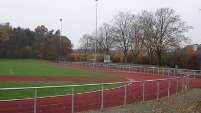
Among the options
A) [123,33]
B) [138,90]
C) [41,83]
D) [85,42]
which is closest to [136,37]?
[123,33]

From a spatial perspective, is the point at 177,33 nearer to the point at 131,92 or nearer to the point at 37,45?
the point at 131,92

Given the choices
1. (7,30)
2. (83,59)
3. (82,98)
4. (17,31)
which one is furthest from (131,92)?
(17,31)

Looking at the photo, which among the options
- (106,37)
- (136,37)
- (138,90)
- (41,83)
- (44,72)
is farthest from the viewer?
(106,37)

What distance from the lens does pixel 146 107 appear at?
1202 cm

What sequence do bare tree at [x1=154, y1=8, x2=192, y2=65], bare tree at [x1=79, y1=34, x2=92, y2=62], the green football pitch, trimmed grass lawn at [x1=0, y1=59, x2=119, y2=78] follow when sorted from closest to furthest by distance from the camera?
1. the green football pitch
2. trimmed grass lawn at [x1=0, y1=59, x2=119, y2=78]
3. bare tree at [x1=154, y1=8, x2=192, y2=65]
4. bare tree at [x1=79, y1=34, x2=92, y2=62]

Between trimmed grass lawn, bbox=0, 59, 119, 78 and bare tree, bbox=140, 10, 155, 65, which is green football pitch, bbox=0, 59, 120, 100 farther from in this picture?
bare tree, bbox=140, 10, 155, 65

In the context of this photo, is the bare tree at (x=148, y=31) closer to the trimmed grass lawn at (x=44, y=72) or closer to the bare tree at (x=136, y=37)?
the bare tree at (x=136, y=37)

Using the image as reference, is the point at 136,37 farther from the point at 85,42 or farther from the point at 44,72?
the point at 85,42

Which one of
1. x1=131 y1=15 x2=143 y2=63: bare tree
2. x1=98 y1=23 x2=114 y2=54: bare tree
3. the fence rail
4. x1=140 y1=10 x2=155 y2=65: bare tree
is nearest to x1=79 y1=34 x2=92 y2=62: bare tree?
x1=98 y1=23 x2=114 y2=54: bare tree

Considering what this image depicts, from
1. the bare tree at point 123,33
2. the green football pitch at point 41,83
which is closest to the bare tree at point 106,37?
the bare tree at point 123,33

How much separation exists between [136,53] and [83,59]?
32.6 metres

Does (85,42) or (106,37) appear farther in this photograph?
(85,42)

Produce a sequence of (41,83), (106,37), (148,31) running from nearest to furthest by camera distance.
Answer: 1. (41,83)
2. (148,31)
3. (106,37)

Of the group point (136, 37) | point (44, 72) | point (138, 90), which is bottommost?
point (138, 90)
